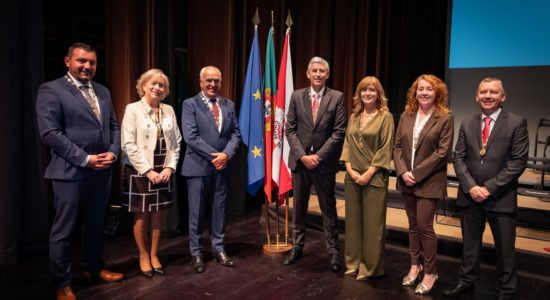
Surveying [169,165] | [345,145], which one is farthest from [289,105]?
[169,165]

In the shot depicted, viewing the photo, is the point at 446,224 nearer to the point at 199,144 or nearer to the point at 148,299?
the point at 199,144

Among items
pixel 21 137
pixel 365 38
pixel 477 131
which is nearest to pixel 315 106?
pixel 477 131

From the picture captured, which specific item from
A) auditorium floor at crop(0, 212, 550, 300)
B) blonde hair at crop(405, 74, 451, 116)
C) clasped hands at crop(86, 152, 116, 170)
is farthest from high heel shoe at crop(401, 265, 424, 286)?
clasped hands at crop(86, 152, 116, 170)

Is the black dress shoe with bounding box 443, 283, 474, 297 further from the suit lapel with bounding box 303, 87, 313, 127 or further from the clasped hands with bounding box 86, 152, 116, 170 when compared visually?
the clasped hands with bounding box 86, 152, 116, 170

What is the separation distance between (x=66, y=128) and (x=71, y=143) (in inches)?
5.0

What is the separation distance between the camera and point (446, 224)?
413 cm

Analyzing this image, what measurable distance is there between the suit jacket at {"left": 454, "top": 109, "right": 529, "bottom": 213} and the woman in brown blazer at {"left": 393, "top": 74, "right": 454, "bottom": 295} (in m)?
0.14

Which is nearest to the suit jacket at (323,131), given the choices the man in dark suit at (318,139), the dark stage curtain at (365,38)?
the man in dark suit at (318,139)

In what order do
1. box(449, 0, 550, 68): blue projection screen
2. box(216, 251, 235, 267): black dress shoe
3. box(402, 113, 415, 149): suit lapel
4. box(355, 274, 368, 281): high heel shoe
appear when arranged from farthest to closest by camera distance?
box(449, 0, 550, 68): blue projection screen < box(216, 251, 235, 267): black dress shoe < box(355, 274, 368, 281): high heel shoe < box(402, 113, 415, 149): suit lapel

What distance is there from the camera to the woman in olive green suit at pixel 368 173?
3066mm

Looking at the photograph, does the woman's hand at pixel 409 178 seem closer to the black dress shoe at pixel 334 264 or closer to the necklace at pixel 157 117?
the black dress shoe at pixel 334 264

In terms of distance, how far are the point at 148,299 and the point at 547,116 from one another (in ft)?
16.9

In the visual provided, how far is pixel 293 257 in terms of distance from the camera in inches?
142

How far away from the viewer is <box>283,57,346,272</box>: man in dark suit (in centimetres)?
334
